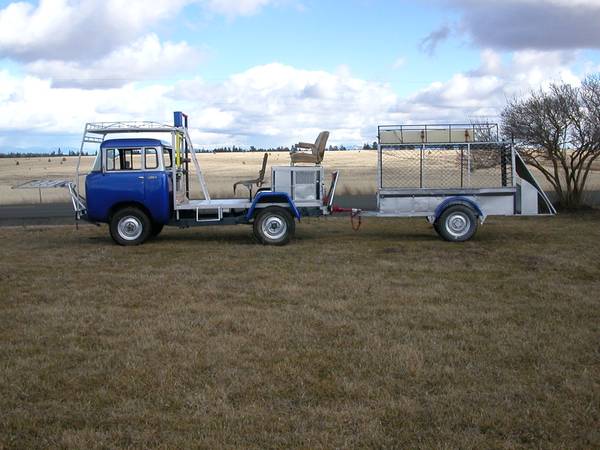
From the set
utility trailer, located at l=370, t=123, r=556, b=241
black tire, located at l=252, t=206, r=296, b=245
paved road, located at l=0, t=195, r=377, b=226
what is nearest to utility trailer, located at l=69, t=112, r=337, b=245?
black tire, located at l=252, t=206, r=296, b=245

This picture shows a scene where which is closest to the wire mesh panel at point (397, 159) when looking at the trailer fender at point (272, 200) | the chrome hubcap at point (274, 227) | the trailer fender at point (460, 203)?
the trailer fender at point (460, 203)

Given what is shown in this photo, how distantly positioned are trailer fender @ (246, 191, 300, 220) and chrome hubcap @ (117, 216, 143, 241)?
92.7 inches

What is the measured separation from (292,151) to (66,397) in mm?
9935

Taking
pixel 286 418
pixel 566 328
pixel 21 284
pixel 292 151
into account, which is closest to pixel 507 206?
pixel 292 151

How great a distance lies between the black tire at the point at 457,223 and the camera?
1459 centimetres

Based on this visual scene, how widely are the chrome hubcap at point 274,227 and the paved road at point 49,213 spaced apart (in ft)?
28.5

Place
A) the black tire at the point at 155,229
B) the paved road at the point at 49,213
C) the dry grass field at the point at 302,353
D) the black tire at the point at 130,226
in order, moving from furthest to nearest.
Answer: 1. the paved road at the point at 49,213
2. the black tire at the point at 155,229
3. the black tire at the point at 130,226
4. the dry grass field at the point at 302,353

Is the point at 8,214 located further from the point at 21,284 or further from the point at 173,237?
the point at 21,284

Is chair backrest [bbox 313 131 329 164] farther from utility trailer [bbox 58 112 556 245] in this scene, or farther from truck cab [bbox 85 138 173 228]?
truck cab [bbox 85 138 173 228]

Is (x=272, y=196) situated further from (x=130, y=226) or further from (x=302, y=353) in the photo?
(x=302, y=353)

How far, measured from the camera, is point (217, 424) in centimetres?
487

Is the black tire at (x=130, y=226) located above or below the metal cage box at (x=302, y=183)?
below

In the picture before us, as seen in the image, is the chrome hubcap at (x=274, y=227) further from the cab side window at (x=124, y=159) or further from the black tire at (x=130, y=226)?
the cab side window at (x=124, y=159)

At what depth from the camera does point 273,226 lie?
14484 millimetres
